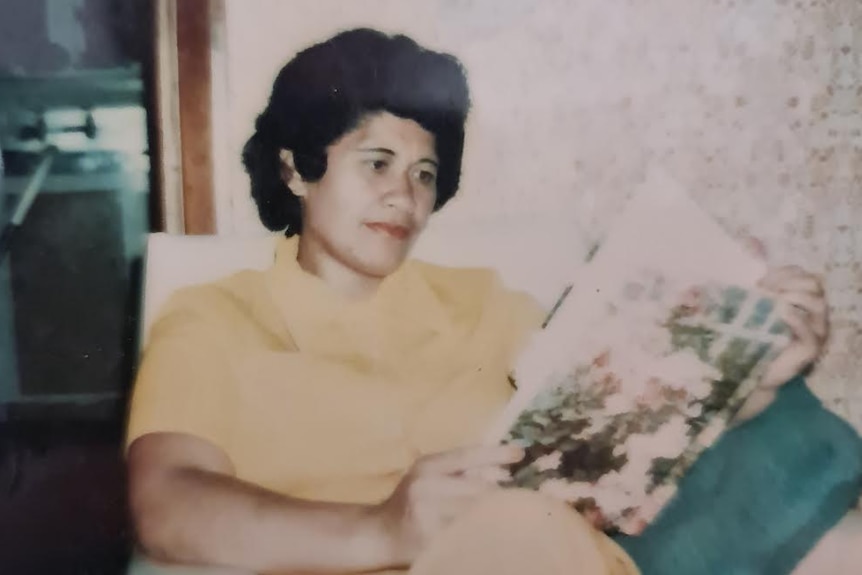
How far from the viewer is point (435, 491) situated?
853 millimetres

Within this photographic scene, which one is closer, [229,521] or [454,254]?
[229,521]

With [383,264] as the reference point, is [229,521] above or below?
below

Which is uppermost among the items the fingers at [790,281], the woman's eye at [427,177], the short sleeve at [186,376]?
the woman's eye at [427,177]

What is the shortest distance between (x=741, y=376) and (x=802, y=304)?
112 millimetres

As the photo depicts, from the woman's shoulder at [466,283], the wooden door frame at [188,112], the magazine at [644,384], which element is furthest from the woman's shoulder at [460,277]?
the wooden door frame at [188,112]

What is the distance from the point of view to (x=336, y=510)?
0.86m

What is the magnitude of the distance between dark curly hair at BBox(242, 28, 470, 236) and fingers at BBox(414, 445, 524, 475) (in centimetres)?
25

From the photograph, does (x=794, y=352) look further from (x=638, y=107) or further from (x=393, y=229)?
(x=393, y=229)

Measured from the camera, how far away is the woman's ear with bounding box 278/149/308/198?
3.06 feet

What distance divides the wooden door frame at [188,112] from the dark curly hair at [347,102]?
6cm

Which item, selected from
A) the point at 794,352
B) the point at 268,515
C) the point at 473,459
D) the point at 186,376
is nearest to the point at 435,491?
the point at 473,459

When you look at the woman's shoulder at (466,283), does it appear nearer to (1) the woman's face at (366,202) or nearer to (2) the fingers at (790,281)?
(1) the woman's face at (366,202)

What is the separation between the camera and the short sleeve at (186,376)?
0.86 m

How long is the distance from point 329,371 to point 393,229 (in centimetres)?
15
